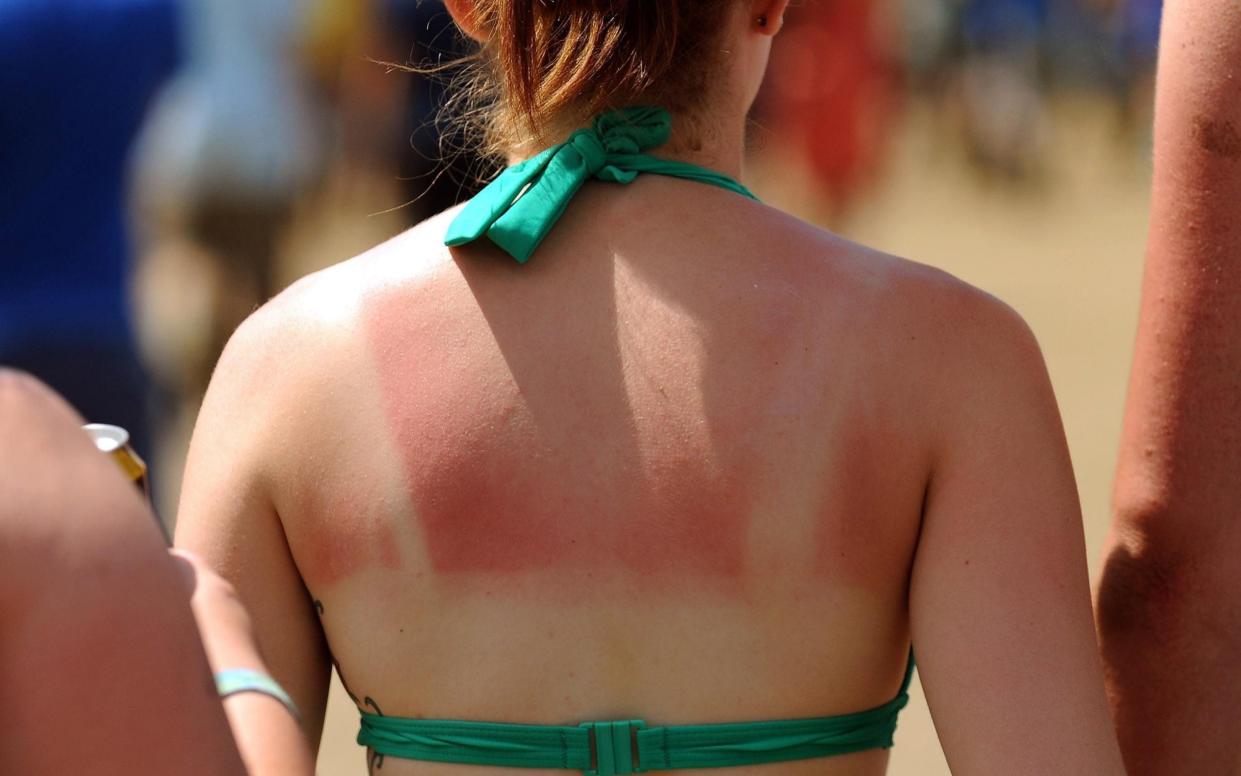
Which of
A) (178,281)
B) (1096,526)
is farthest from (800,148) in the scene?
(1096,526)

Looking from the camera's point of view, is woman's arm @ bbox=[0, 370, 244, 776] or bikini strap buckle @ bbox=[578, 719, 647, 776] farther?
bikini strap buckle @ bbox=[578, 719, 647, 776]

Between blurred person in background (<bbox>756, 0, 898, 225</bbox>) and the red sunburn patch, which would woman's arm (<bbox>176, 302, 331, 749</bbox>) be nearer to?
the red sunburn patch

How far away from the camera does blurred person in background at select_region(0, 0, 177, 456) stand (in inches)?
169

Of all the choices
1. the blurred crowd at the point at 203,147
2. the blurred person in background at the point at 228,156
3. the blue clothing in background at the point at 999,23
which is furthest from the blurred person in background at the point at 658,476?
the blue clothing in background at the point at 999,23

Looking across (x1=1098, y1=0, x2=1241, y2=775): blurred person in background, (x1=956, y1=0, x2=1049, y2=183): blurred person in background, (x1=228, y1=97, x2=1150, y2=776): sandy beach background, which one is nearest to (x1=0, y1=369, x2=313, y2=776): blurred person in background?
(x1=1098, y1=0, x2=1241, y2=775): blurred person in background

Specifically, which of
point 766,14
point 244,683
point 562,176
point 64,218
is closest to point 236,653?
point 244,683

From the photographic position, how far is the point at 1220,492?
5.59 feet

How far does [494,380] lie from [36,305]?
Result: 3163 mm

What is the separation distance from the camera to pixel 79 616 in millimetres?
896

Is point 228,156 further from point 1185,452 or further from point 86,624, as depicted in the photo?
point 86,624

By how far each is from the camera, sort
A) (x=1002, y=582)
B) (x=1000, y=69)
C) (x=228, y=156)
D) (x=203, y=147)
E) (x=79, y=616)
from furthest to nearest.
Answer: (x=1000, y=69) → (x=228, y=156) → (x=203, y=147) → (x=1002, y=582) → (x=79, y=616)

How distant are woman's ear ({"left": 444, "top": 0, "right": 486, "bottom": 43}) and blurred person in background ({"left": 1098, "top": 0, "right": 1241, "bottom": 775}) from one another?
0.66 m

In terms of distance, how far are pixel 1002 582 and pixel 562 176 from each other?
19.7 inches

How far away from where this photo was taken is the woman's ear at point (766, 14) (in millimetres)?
1541
